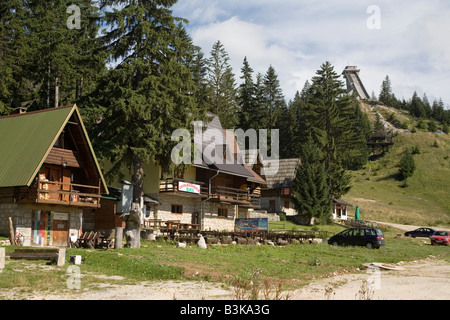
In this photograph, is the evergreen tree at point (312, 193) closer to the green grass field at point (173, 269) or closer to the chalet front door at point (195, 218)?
the chalet front door at point (195, 218)

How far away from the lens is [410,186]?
9094 cm

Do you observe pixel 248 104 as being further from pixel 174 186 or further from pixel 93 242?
pixel 93 242

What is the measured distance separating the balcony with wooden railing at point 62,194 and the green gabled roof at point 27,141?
41.8 inches

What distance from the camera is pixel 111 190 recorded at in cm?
3481

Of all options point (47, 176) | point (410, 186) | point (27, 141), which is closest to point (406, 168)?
point (410, 186)

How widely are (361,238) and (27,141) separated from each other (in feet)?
70.6

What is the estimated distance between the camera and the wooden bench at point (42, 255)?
17109 mm

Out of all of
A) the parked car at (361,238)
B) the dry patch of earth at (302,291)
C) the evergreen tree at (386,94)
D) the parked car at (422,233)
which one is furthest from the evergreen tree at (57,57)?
the evergreen tree at (386,94)

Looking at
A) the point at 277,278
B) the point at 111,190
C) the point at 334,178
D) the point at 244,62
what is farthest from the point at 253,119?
the point at 277,278

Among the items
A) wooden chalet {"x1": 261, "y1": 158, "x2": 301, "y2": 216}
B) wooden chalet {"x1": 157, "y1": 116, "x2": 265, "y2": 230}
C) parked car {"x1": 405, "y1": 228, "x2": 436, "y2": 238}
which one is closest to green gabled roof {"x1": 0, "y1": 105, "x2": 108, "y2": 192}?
wooden chalet {"x1": 157, "y1": 116, "x2": 265, "y2": 230}

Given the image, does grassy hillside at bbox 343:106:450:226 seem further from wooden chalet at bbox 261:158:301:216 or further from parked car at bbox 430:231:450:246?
parked car at bbox 430:231:450:246

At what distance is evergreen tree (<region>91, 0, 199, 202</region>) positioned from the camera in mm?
29719

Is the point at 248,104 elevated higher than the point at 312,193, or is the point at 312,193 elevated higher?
the point at 248,104

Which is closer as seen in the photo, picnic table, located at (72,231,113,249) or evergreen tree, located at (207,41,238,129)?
picnic table, located at (72,231,113,249)
